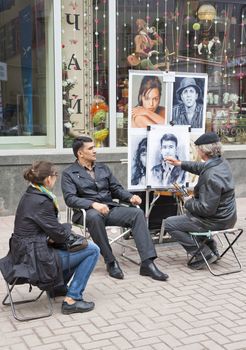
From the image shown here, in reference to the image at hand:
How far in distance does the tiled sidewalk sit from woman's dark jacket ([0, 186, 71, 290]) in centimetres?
37

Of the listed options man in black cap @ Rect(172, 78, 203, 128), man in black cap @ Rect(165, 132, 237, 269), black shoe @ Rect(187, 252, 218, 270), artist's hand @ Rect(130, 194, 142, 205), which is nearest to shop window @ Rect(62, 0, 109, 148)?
man in black cap @ Rect(172, 78, 203, 128)

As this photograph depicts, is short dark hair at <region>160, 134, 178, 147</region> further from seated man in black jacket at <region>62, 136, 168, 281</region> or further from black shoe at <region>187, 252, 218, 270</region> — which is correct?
black shoe at <region>187, 252, 218, 270</region>

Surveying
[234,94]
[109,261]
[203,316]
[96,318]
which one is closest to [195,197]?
[109,261]

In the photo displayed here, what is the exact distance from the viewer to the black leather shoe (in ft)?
15.6

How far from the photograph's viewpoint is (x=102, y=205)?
488 centimetres

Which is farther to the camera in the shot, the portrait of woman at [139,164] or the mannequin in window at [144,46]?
the mannequin in window at [144,46]

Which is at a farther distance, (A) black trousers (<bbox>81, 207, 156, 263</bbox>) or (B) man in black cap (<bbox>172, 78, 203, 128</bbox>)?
(B) man in black cap (<bbox>172, 78, 203, 128</bbox>)

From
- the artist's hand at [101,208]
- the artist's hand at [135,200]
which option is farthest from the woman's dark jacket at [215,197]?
the artist's hand at [101,208]

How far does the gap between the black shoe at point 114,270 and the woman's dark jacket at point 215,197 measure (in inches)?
35.7

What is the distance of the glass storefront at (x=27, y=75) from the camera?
7922mm

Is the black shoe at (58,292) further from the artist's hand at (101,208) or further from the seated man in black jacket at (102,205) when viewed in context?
the artist's hand at (101,208)

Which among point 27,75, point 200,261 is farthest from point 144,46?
point 200,261

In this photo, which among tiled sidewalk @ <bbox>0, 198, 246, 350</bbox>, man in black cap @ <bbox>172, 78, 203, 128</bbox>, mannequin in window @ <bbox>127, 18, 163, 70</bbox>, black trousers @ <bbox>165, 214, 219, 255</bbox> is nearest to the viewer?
tiled sidewalk @ <bbox>0, 198, 246, 350</bbox>

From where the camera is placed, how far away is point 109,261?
15.9ft
